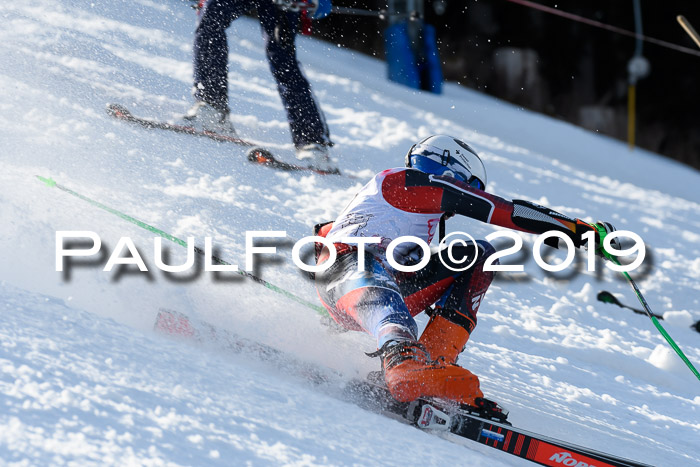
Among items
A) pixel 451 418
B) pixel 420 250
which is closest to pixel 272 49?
pixel 420 250

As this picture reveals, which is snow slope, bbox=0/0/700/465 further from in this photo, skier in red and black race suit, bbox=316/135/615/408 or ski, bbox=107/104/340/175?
skier in red and black race suit, bbox=316/135/615/408

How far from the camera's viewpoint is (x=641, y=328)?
4340 millimetres

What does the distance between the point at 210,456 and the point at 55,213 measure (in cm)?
189

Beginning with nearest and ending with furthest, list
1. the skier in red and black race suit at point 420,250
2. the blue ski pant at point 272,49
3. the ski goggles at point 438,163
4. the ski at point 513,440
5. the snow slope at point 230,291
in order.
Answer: the snow slope at point 230,291
the ski at point 513,440
the skier in red and black race suit at point 420,250
the ski goggles at point 438,163
the blue ski pant at point 272,49

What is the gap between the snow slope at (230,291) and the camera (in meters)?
1.88

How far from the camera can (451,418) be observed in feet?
7.71

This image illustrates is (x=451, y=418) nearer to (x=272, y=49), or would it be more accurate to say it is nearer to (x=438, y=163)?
(x=438, y=163)

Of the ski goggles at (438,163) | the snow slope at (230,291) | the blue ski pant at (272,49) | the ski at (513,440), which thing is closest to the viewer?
the snow slope at (230,291)

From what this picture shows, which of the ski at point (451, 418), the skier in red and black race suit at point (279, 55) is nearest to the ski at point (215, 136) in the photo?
the skier in red and black race suit at point (279, 55)

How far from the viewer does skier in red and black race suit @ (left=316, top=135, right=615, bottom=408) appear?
2.71 meters

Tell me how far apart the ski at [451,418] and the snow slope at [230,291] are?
0.06m

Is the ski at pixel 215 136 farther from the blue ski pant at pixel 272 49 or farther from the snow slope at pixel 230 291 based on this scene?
A: the blue ski pant at pixel 272 49

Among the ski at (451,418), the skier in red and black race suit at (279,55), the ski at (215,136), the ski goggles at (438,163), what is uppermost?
the skier in red and black race suit at (279,55)

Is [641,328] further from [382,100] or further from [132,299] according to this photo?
[382,100]
